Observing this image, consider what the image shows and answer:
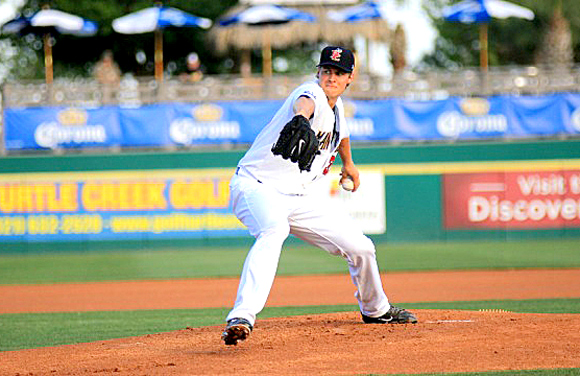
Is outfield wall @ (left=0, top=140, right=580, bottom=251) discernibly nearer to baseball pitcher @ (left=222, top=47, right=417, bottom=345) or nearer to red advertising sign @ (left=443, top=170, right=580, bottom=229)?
red advertising sign @ (left=443, top=170, right=580, bottom=229)

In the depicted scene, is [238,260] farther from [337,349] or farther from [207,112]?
[337,349]

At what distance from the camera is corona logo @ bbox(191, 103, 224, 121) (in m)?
21.0

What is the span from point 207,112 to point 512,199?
22.0 ft

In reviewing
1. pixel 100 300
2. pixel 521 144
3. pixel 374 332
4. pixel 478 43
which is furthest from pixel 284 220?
pixel 478 43

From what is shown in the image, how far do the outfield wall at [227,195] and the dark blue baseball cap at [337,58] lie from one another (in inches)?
475

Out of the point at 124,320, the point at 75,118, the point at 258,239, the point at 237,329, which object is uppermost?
the point at 75,118

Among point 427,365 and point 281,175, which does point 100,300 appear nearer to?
point 281,175

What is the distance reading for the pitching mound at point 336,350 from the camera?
601 cm

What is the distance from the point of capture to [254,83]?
72.3 ft

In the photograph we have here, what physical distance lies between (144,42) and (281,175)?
27520 millimetres

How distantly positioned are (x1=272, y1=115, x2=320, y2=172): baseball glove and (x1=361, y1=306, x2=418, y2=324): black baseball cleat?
1.76m

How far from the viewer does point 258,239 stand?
6453 mm

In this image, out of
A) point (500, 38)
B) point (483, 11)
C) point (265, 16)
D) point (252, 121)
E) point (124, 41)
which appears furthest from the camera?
point (500, 38)

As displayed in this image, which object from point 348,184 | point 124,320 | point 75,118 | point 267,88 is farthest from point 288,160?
point 267,88
